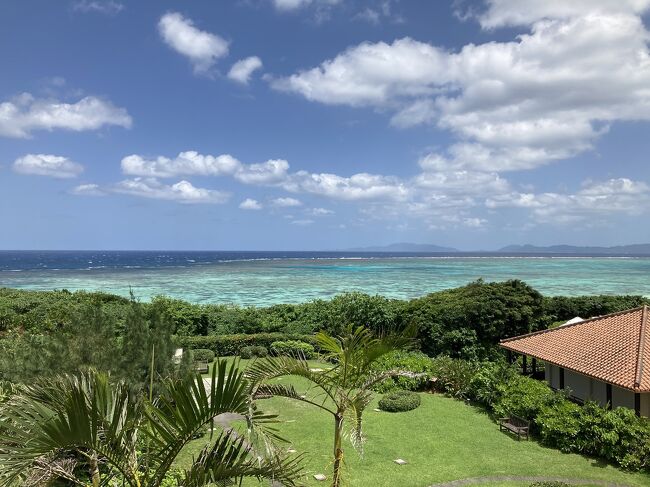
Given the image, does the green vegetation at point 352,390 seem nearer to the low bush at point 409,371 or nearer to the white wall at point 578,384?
the low bush at point 409,371

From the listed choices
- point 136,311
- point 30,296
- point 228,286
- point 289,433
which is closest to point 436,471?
point 289,433

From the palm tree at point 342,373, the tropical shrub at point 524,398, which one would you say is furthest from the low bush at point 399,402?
the palm tree at point 342,373

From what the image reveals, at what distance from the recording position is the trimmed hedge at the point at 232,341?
98.0ft

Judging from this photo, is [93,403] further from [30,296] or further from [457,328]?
[30,296]

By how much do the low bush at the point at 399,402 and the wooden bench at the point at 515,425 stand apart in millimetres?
Answer: 3389

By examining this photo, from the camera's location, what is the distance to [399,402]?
1905 cm

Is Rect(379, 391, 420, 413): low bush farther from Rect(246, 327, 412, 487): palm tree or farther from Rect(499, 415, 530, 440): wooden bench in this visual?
Rect(246, 327, 412, 487): palm tree

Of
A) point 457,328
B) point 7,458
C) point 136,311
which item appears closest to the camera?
point 7,458

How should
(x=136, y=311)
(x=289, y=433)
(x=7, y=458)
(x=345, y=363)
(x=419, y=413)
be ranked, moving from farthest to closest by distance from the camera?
(x=419, y=413) < (x=289, y=433) < (x=136, y=311) < (x=345, y=363) < (x=7, y=458)

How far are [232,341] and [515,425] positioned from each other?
18.3 meters

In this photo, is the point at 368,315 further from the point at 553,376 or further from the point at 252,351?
the point at 553,376

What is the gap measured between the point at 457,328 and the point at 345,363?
2473 centimetres

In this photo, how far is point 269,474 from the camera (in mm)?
4914

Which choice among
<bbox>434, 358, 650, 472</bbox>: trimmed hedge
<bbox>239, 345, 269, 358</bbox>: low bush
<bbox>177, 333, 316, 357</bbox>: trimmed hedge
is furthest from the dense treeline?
<bbox>434, 358, 650, 472</bbox>: trimmed hedge
